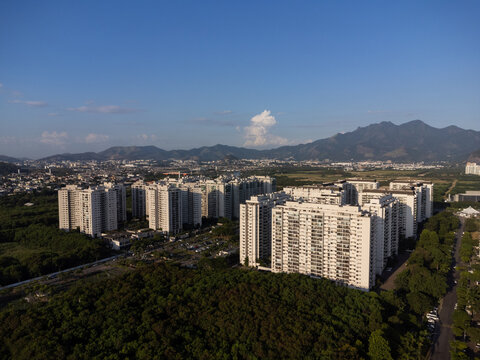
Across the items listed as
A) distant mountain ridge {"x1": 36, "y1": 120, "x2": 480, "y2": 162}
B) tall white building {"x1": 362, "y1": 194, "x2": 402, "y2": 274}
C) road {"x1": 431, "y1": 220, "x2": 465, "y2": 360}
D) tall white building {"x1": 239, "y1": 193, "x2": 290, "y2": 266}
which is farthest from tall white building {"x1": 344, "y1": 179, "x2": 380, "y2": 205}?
distant mountain ridge {"x1": 36, "y1": 120, "x2": 480, "y2": 162}

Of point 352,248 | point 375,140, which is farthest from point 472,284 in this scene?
point 375,140

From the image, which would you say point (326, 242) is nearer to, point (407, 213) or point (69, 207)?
point (407, 213)

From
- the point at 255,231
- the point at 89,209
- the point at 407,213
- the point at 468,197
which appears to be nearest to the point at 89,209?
the point at 89,209

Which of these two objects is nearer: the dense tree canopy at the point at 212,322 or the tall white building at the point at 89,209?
the dense tree canopy at the point at 212,322

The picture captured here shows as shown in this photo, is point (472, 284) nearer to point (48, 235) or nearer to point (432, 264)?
point (432, 264)

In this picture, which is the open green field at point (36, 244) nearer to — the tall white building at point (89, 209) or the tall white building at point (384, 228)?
the tall white building at point (89, 209)

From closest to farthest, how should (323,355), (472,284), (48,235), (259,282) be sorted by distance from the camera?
(323,355) → (259,282) → (472,284) → (48,235)

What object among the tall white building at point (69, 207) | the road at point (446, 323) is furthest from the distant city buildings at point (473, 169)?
the tall white building at point (69, 207)

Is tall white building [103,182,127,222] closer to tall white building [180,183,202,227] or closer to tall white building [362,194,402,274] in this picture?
tall white building [180,183,202,227]
